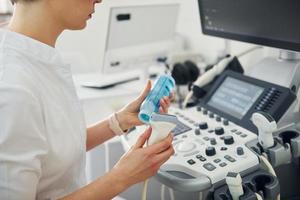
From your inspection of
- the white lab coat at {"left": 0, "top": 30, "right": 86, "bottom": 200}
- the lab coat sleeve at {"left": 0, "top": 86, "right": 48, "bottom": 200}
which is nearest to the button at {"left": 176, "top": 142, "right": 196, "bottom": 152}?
the white lab coat at {"left": 0, "top": 30, "right": 86, "bottom": 200}

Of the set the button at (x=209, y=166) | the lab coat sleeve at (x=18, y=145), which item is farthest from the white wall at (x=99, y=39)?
the lab coat sleeve at (x=18, y=145)

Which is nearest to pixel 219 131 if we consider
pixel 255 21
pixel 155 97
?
pixel 155 97

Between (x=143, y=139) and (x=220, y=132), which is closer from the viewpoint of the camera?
(x=143, y=139)

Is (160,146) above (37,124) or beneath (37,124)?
beneath

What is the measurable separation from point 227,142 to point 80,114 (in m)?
0.36

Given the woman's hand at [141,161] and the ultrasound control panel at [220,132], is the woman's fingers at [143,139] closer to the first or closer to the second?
the woman's hand at [141,161]

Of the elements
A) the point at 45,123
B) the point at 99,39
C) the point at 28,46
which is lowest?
the point at 99,39

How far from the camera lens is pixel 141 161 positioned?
731 mm

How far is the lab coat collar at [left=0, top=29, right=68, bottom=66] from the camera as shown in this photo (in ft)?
2.38

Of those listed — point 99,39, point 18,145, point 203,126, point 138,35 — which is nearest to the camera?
point 18,145

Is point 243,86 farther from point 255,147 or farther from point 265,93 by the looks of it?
point 255,147

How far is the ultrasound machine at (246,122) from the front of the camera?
0.78 metres

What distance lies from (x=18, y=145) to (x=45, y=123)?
0.26 feet

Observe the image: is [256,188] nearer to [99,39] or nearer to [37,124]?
[37,124]
